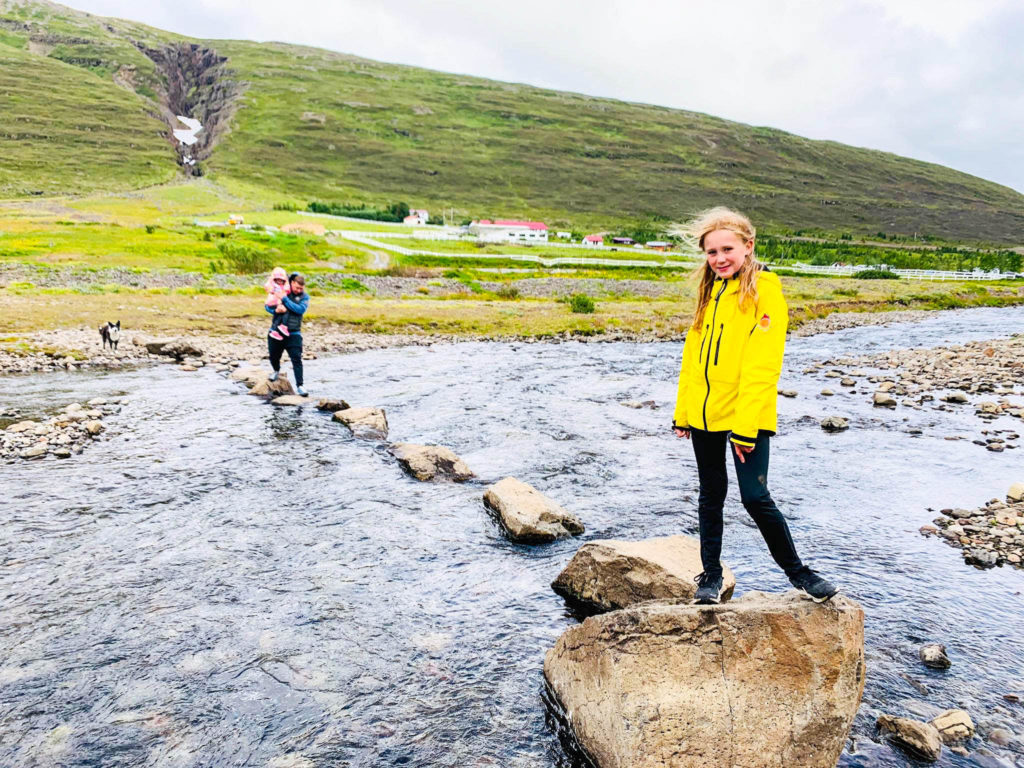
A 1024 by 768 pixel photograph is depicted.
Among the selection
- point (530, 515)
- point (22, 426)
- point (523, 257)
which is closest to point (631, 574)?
point (530, 515)

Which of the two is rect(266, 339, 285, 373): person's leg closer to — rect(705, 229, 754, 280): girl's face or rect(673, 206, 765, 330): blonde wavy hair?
rect(673, 206, 765, 330): blonde wavy hair

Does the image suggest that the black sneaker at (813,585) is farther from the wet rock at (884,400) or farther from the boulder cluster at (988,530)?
the wet rock at (884,400)

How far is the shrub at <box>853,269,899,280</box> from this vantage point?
324 feet

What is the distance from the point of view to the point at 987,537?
1141 cm

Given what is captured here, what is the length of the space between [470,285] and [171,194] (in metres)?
123

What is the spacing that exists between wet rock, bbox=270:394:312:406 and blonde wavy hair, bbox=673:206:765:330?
15.9m

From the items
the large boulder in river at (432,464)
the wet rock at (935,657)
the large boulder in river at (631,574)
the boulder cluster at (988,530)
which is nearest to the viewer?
the wet rock at (935,657)

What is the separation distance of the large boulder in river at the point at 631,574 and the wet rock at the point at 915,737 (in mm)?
2377

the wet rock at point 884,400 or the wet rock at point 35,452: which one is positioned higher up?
the wet rock at point 884,400

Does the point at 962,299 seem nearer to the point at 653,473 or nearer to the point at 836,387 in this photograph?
the point at 836,387

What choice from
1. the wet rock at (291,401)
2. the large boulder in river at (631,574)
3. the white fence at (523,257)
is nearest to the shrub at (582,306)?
the wet rock at (291,401)

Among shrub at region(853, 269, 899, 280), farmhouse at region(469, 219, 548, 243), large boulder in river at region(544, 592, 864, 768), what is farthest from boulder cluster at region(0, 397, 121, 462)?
farmhouse at region(469, 219, 548, 243)

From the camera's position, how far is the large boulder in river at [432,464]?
14500 mm

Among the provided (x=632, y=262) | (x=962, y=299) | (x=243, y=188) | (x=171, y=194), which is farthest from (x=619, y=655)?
(x=243, y=188)
